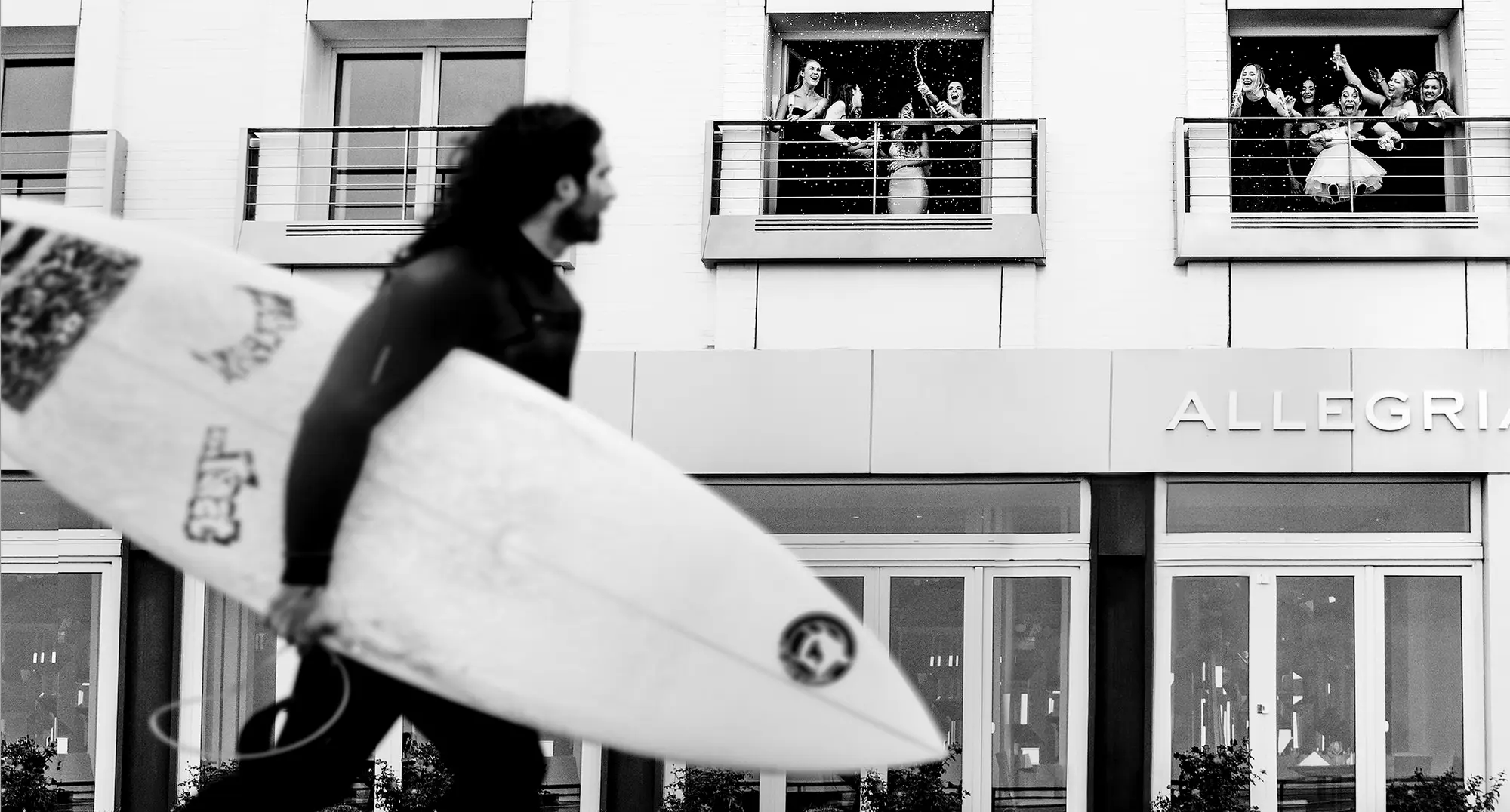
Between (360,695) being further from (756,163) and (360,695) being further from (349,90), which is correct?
(349,90)

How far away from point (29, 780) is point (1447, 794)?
881 centimetres

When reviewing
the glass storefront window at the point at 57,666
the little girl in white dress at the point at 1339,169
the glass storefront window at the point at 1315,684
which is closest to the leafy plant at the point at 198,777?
the glass storefront window at the point at 57,666

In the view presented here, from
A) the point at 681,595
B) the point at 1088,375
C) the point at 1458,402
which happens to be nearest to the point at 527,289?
the point at 681,595

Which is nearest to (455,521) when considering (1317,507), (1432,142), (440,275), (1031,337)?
(440,275)

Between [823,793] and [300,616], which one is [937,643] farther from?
[300,616]

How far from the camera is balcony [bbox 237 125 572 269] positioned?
1129cm

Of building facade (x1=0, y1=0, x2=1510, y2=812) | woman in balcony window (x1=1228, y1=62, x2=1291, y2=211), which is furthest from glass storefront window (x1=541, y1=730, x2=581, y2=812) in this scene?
woman in balcony window (x1=1228, y1=62, x2=1291, y2=211)

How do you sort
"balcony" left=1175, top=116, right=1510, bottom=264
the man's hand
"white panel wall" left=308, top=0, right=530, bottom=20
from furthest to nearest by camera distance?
"white panel wall" left=308, top=0, right=530, bottom=20 < "balcony" left=1175, top=116, right=1510, bottom=264 < the man's hand

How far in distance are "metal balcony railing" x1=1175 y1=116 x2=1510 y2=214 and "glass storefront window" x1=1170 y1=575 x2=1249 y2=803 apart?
239cm

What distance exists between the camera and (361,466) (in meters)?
2.51

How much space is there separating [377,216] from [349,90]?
0.97 m

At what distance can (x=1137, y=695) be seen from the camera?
11.1 metres

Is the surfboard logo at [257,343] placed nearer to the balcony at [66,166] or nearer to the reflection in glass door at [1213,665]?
the reflection in glass door at [1213,665]

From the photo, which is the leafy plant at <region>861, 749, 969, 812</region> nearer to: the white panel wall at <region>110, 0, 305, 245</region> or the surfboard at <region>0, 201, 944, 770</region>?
the white panel wall at <region>110, 0, 305, 245</region>
